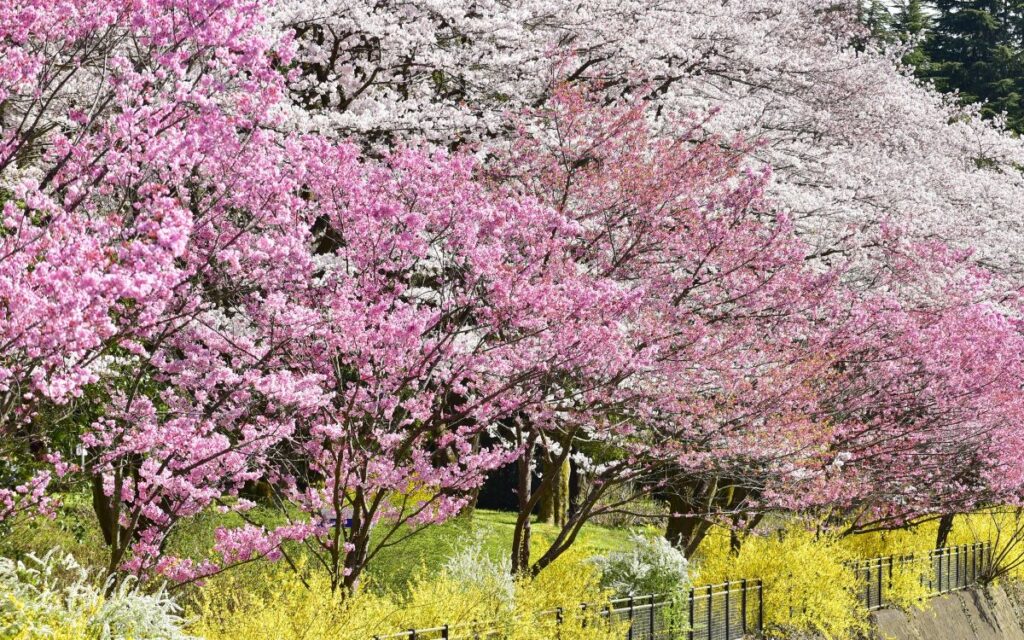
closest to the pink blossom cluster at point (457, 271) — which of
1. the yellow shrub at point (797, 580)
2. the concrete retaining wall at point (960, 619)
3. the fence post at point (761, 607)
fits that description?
the yellow shrub at point (797, 580)

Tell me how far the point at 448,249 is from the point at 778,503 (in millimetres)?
6747

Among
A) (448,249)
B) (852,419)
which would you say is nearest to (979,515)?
(852,419)

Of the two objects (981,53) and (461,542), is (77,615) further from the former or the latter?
(981,53)

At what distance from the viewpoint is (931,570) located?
2161 cm

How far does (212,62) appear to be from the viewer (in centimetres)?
827

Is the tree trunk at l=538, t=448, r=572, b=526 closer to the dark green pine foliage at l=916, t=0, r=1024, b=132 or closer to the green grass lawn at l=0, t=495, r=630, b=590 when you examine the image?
the green grass lawn at l=0, t=495, r=630, b=590

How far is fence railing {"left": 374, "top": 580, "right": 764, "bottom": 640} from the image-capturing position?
1002 cm

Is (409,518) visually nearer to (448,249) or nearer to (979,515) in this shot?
(448,249)

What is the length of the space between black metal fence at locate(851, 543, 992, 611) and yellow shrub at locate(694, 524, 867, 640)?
6.93 ft

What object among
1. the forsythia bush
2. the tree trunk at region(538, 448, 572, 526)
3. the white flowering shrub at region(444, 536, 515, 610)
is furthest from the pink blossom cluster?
the tree trunk at region(538, 448, 572, 526)

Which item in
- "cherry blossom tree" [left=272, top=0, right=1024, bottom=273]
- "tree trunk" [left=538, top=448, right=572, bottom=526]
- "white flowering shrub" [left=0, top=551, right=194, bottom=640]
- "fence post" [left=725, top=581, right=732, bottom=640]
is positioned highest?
"cherry blossom tree" [left=272, top=0, right=1024, bottom=273]

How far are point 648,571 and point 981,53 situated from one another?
143ft

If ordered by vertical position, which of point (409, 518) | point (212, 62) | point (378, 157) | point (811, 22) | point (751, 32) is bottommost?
point (409, 518)

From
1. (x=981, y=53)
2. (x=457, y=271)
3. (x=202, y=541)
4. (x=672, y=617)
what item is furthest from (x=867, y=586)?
(x=981, y=53)
